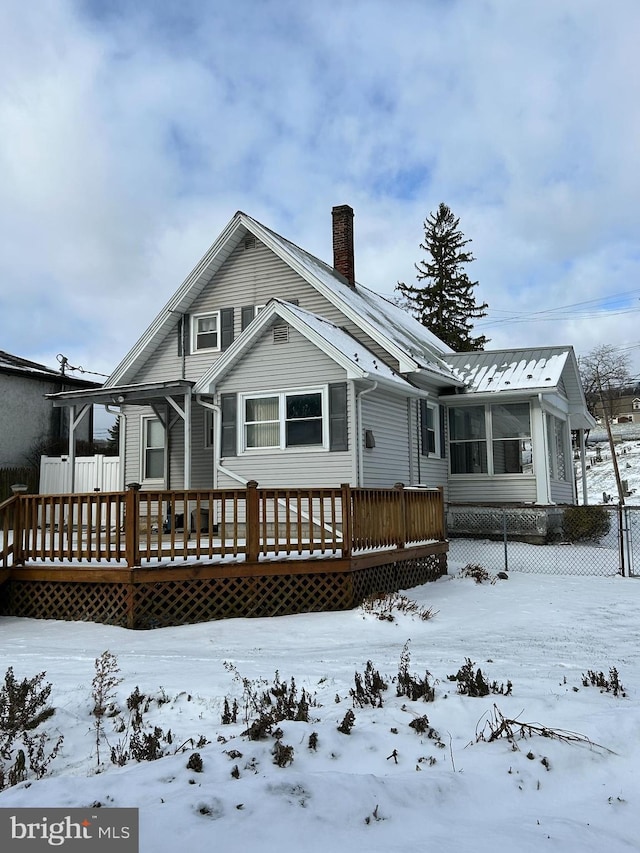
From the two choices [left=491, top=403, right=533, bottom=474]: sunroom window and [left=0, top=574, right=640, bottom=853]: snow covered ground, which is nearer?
[left=0, top=574, right=640, bottom=853]: snow covered ground

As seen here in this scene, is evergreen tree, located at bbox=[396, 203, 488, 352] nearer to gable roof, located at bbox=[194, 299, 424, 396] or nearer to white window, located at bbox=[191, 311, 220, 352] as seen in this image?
white window, located at bbox=[191, 311, 220, 352]

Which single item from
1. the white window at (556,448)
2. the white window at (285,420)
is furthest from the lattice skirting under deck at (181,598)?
the white window at (556,448)

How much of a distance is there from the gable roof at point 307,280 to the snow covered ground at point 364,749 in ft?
31.1

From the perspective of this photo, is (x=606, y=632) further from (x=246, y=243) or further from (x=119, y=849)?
(x=246, y=243)

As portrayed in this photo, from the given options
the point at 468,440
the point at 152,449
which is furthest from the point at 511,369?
the point at 152,449

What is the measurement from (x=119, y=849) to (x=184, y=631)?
528cm

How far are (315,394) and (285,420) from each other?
0.86m

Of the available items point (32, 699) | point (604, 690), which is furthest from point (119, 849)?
point (604, 690)

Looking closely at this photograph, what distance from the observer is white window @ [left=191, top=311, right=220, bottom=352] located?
18225 mm

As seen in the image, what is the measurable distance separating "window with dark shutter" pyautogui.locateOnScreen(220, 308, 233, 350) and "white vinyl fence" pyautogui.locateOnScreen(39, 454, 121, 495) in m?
4.54

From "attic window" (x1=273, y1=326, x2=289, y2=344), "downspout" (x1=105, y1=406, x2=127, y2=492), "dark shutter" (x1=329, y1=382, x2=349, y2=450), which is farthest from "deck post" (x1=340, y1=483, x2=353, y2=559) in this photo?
"downspout" (x1=105, y1=406, x2=127, y2=492)

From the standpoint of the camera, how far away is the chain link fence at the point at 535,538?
14203 millimetres

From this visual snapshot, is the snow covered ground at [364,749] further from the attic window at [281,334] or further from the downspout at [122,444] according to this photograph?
the downspout at [122,444]

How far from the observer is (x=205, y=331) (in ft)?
60.4
